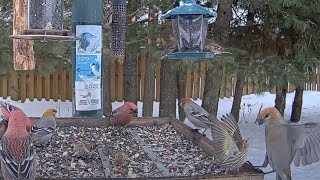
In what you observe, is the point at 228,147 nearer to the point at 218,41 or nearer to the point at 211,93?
the point at 218,41

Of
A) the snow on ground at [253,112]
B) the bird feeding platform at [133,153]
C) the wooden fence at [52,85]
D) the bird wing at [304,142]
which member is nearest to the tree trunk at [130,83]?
the snow on ground at [253,112]

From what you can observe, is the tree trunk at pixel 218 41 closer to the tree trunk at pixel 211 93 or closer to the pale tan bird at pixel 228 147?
the tree trunk at pixel 211 93

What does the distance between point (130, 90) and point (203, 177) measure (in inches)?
325

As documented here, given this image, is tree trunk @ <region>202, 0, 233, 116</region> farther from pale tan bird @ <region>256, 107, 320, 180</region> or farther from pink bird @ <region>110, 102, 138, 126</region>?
pale tan bird @ <region>256, 107, 320, 180</region>

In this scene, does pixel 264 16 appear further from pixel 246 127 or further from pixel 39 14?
pixel 39 14

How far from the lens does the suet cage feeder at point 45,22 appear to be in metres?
4.33

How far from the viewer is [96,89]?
5.41m

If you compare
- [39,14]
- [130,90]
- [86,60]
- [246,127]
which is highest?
[39,14]

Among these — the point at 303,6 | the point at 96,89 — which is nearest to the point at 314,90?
the point at 303,6

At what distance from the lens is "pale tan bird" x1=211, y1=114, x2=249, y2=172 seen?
3.51 meters

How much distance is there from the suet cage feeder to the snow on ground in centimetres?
479

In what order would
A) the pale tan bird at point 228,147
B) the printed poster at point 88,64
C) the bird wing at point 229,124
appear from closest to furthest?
the pale tan bird at point 228,147, the bird wing at point 229,124, the printed poster at point 88,64

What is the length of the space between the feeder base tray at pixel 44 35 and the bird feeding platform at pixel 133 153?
84 cm

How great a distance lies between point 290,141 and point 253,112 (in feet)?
37.3
